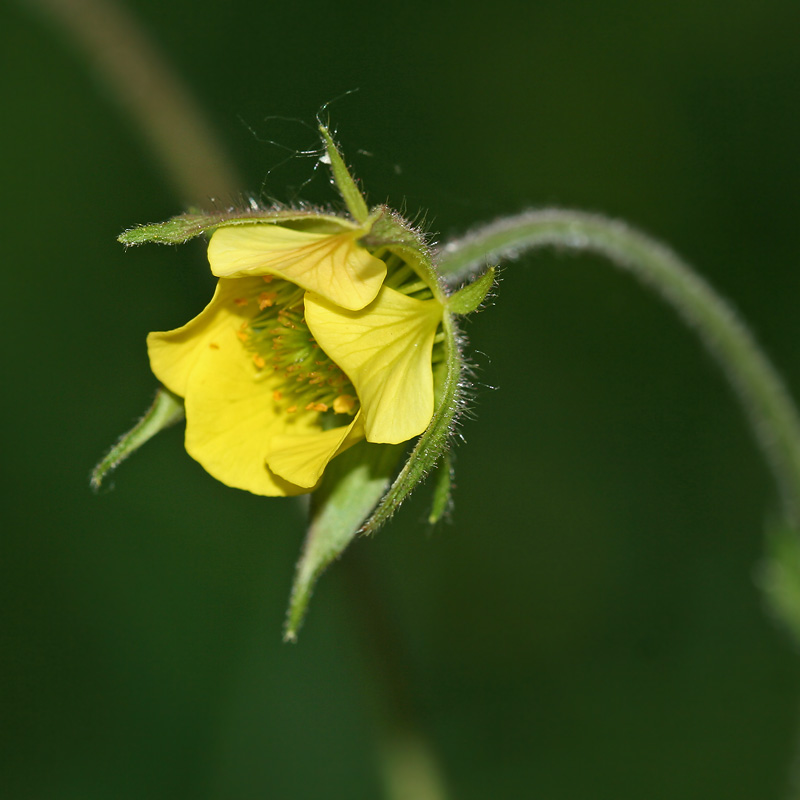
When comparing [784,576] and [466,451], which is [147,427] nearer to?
[784,576]

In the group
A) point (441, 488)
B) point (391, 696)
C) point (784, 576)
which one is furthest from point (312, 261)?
point (784, 576)

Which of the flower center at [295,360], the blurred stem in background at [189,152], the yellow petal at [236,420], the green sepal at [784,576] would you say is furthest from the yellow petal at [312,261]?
the green sepal at [784,576]

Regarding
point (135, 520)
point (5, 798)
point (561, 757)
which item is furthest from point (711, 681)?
point (5, 798)

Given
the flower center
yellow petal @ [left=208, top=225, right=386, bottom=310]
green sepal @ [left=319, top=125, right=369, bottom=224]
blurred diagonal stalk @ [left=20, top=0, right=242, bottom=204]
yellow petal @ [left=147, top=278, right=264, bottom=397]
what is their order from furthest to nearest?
1. blurred diagonal stalk @ [left=20, top=0, right=242, bottom=204]
2. the flower center
3. yellow petal @ [left=147, top=278, right=264, bottom=397]
4. yellow petal @ [left=208, top=225, right=386, bottom=310]
5. green sepal @ [left=319, top=125, right=369, bottom=224]

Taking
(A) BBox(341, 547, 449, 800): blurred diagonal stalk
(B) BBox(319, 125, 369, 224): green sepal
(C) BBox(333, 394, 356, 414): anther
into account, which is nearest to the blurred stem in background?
(A) BBox(341, 547, 449, 800): blurred diagonal stalk

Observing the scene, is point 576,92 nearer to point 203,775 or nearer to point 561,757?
point 561,757

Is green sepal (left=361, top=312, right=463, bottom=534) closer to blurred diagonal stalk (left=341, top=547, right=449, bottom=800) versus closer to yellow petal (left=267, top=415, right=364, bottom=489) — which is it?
yellow petal (left=267, top=415, right=364, bottom=489)
